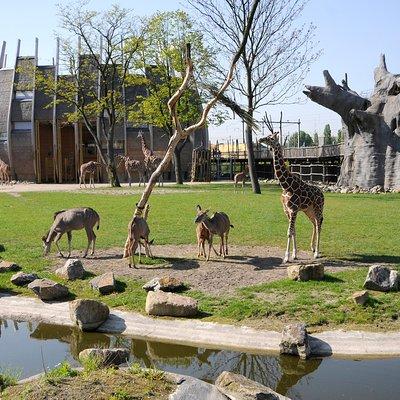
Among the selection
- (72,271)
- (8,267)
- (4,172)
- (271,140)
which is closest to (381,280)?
(271,140)

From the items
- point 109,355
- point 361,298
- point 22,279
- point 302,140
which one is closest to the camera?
point 109,355

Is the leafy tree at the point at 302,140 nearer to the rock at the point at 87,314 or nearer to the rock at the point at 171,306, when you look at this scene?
the rock at the point at 171,306

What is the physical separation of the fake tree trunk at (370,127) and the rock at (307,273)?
74.4 ft

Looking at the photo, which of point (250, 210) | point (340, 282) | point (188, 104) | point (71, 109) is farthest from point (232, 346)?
point (71, 109)

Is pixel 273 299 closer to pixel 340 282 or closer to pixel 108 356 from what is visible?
pixel 340 282

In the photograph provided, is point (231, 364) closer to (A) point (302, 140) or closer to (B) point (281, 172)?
(B) point (281, 172)

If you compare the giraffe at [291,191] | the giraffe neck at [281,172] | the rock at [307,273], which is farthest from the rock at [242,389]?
the giraffe neck at [281,172]

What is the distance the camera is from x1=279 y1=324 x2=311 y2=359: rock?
782 centimetres

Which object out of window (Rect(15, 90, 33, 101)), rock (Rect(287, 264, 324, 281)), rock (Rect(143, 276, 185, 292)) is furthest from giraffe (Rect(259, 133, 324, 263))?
window (Rect(15, 90, 33, 101))

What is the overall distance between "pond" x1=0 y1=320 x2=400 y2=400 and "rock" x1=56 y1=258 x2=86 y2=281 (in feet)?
6.92

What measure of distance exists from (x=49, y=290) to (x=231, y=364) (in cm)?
401

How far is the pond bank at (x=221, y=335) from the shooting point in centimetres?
811

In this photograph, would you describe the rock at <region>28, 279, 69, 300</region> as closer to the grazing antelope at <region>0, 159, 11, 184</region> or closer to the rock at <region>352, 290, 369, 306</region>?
the rock at <region>352, 290, 369, 306</region>

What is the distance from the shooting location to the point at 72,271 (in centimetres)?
1136
